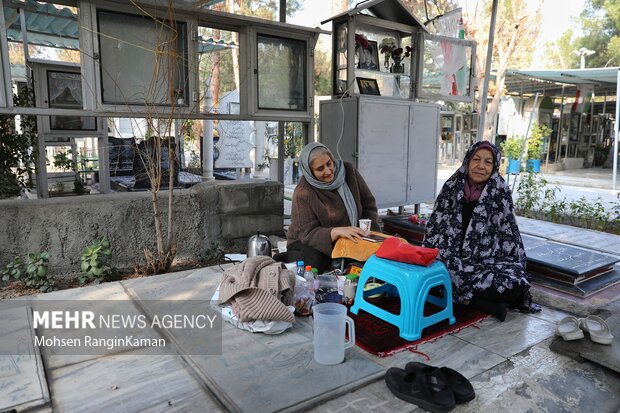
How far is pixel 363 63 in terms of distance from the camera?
5305 mm

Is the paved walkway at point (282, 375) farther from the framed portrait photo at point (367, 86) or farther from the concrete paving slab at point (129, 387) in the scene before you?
the framed portrait photo at point (367, 86)

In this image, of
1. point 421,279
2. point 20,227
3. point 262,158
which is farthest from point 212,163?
point 421,279

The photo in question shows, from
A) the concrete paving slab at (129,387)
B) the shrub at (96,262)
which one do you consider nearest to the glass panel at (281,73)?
the shrub at (96,262)

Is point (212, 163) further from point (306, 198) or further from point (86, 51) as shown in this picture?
point (306, 198)

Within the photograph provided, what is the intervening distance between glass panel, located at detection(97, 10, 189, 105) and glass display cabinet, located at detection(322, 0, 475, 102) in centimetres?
190

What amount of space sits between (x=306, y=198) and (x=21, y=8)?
404 cm

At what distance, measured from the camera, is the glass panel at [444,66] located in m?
5.62

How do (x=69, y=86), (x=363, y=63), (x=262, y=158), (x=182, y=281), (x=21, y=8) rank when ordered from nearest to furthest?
(x=182, y=281), (x=21, y=8), (x=363, y=63), (x=69, y=86), (x=262, y=158)

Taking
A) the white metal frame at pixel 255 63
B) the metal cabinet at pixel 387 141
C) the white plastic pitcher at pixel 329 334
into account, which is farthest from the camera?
the metal cabinet at pixel 387 141

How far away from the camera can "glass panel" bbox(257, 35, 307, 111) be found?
180 inches

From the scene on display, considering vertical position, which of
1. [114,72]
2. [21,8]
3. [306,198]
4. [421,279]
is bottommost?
[421,279]

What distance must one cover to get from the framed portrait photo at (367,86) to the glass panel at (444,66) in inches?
25.6

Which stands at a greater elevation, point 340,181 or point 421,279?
point 340,181

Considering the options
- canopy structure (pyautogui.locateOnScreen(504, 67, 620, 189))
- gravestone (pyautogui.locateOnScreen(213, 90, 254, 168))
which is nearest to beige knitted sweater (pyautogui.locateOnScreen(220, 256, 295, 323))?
gravestone (pyautogui.locateOnScreen(213, 90, 254, 168))
